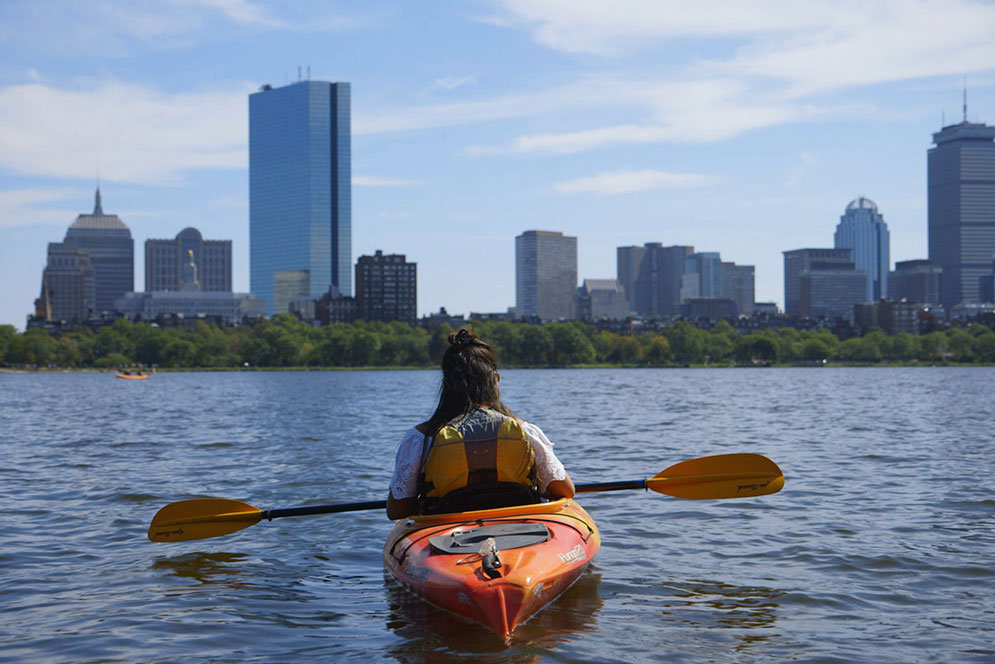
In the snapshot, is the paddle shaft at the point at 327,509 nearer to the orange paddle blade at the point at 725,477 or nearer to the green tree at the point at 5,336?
the orange paddle blade at the point at 725,477

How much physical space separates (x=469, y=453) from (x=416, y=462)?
525 mm

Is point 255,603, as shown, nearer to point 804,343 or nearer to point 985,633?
point 985,633

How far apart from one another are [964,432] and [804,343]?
146926 millimetres

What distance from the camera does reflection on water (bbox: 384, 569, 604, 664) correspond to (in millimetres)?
6992

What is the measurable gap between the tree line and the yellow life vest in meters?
128

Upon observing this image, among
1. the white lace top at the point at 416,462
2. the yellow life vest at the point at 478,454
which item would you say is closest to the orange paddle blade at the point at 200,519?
the white lace top at the point at 416,462

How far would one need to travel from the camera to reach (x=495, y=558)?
278 inches

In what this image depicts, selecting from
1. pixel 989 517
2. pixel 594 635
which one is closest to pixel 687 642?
pixel 594 635

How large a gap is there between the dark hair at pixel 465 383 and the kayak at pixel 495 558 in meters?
0.81

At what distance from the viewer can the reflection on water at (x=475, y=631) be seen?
22.9ft

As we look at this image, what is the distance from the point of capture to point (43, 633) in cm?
777

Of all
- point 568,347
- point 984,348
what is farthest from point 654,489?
point 984,348

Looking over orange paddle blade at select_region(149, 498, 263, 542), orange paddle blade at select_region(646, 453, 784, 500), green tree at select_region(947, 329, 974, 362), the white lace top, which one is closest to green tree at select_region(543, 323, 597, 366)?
green tree at select_region(947, 329, 974, 362)

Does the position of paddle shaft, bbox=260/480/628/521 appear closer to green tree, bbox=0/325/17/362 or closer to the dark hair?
the dark hair
